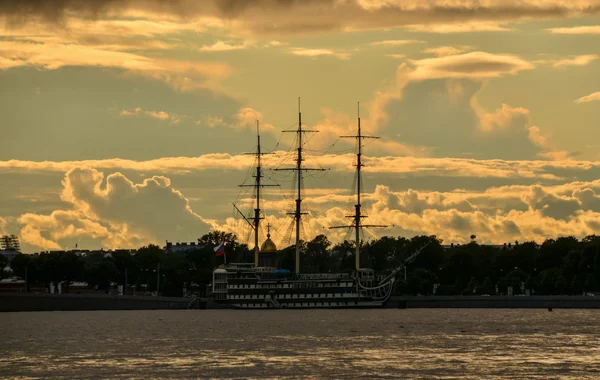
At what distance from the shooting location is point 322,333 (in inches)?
5241

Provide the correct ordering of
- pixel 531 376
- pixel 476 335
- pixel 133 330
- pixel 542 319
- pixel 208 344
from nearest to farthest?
pixel 531 376
pixel 208 344
pixel 476 335
pixel 133 330
pixel 542 319

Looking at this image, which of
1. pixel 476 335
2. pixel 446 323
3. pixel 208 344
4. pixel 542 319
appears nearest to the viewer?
pixel 208 344

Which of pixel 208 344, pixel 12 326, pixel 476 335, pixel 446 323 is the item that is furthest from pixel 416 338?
pixel 12 326

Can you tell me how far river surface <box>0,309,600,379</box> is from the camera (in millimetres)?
86938

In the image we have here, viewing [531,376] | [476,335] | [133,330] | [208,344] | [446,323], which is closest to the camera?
[531,376]

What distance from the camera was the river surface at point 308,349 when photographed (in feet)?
285

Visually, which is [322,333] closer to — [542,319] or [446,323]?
[446,323]

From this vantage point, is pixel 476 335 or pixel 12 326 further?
pixel 12 326

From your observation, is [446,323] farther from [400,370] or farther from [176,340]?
[400,370]

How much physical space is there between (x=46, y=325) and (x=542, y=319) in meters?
61.7

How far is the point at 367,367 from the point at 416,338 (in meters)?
33.4

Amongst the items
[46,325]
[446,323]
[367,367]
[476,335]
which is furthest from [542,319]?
[367,367]

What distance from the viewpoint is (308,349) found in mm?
107375

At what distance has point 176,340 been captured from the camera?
12244 cm
